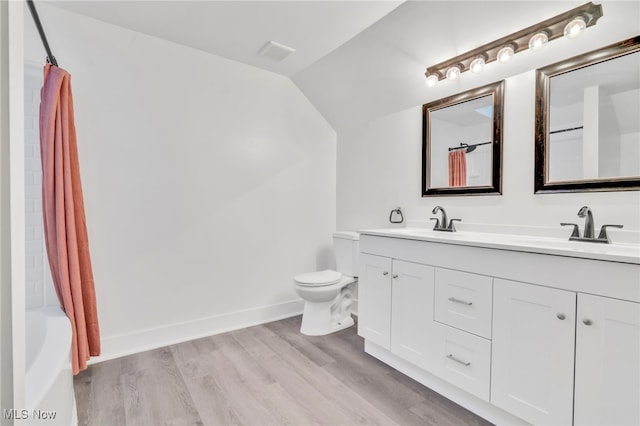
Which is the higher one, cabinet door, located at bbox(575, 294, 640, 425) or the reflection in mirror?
the reflection in mirror

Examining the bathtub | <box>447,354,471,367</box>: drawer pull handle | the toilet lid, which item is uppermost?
the toilet lid

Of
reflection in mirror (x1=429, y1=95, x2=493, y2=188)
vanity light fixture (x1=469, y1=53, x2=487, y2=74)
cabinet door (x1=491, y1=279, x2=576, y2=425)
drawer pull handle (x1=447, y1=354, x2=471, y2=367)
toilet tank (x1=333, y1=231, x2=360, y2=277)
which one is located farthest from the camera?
toilet tank (x1=333, y1=231, x2=360, y2=277)

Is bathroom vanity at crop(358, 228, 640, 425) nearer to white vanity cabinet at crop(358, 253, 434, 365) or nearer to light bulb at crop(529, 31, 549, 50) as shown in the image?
white vanity cabinet at crop(358, 253, 434, 365)

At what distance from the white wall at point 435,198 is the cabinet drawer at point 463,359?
30.2 inches

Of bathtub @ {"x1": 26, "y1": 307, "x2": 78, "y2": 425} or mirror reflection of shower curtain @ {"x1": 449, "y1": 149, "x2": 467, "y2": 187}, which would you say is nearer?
bathtub @ {"x1": 26, "y1": 307, "x2": 78, "y2": 425}

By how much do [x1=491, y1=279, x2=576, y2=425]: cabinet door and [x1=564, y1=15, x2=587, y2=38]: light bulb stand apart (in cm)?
124

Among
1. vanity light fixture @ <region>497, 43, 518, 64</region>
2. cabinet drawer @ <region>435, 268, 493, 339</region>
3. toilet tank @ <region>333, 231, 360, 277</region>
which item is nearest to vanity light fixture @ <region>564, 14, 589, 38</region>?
vanity light fixture @ <region>497, 43, 518, 64</region>

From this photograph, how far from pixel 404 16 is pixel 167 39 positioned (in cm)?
171

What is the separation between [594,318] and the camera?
116 cm

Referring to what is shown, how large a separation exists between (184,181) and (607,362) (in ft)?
8.55

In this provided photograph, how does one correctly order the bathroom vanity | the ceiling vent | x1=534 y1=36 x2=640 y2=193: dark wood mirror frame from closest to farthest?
the bathroom vanity
x1=534 y1=36 x2=640 y2=193: dark wood mirror frame
the ceiling vent

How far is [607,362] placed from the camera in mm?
1122

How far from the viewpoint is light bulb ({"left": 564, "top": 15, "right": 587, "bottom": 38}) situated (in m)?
1.46

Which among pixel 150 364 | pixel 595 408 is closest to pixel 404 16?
pixel 595 408
